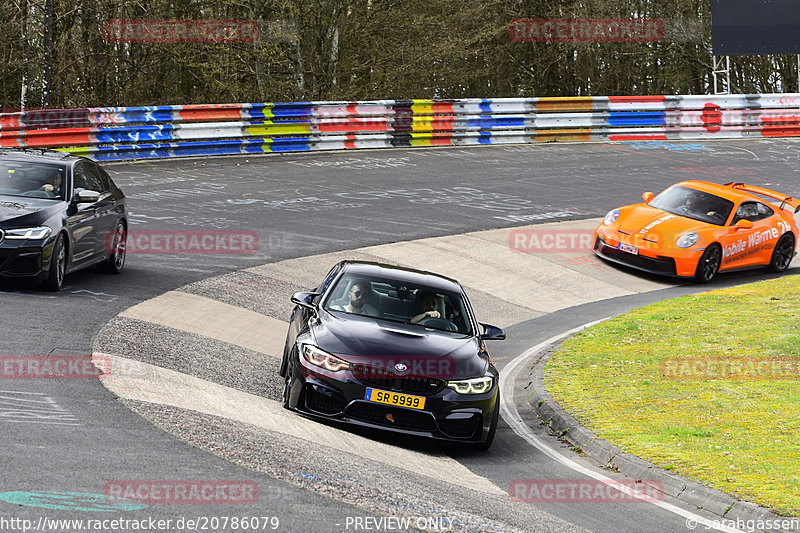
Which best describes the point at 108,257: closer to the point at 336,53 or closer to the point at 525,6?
the point at 336,53

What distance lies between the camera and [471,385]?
9094mm

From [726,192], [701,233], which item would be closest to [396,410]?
[701,233]

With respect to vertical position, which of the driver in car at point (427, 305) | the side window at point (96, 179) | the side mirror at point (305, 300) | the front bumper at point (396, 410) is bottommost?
the front bumper at point (396, 410)

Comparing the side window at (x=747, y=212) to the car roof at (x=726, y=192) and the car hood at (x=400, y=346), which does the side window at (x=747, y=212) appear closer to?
the car roof at (x=726, y=192)

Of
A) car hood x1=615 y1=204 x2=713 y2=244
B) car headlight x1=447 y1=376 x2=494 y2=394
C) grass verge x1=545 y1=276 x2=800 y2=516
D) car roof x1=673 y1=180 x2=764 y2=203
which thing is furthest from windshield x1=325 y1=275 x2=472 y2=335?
car roof x1=673 y1=180 x2=764 y2=203

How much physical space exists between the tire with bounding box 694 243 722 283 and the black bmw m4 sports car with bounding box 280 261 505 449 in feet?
31.6

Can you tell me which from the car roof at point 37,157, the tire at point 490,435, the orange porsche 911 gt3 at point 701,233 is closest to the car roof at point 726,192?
the orange porsche 911 gt3 at point 701,233

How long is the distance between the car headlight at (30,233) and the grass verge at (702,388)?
6136 mm

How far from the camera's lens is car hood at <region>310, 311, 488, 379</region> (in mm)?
9031

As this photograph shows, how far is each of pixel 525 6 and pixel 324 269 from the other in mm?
27342

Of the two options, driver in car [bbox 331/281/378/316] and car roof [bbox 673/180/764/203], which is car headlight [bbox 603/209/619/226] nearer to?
car roof [bbox 673/180/764/203]

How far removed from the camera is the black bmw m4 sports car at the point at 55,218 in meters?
12.4

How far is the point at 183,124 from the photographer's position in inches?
1047

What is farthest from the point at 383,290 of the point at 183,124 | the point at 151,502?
the point at 183,124
